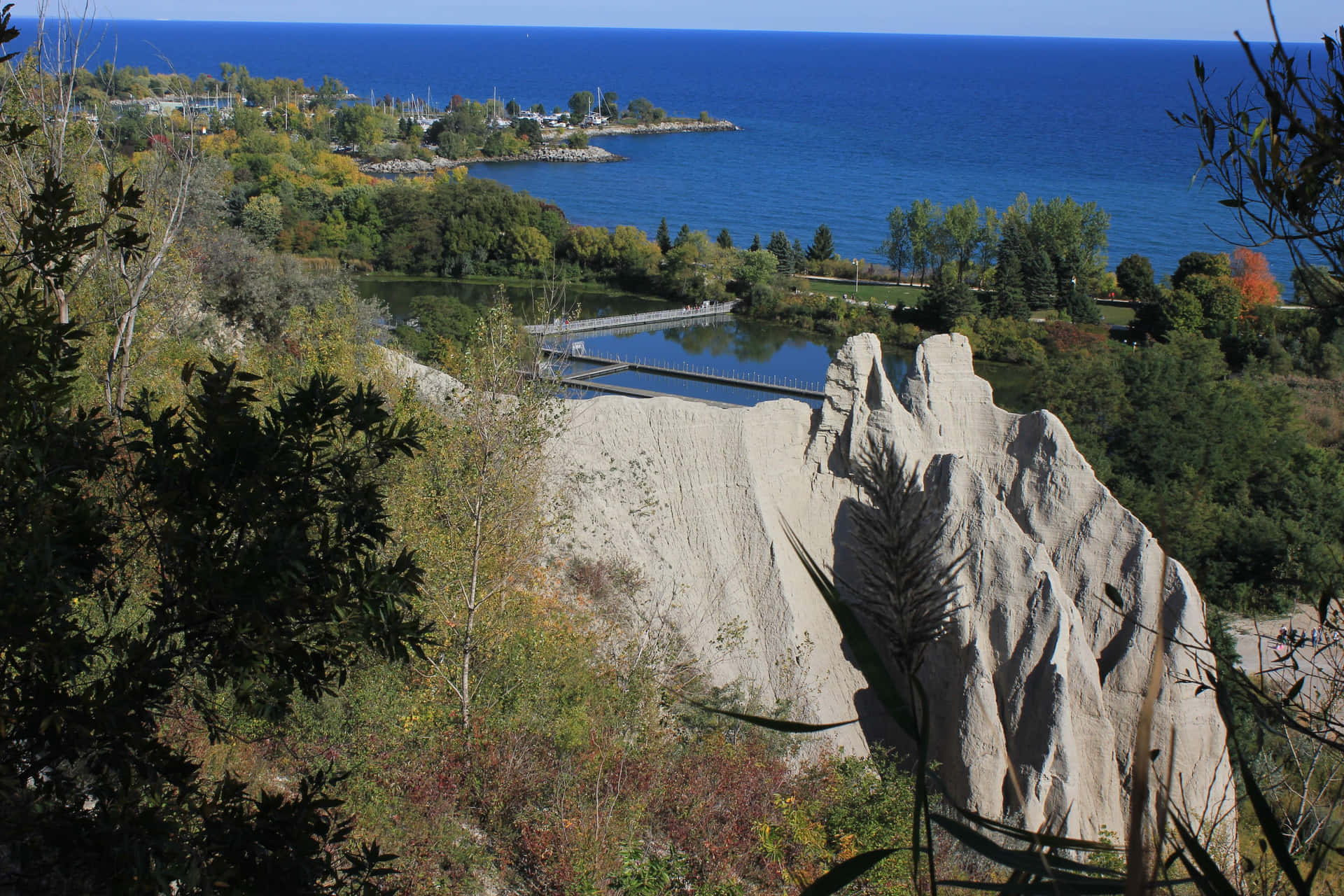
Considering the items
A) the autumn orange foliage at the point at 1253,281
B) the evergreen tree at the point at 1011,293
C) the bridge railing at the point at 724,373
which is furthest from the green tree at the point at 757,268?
the autumn orange foliage at the point at 1253,281

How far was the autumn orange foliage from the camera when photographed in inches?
1929

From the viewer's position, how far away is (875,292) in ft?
208

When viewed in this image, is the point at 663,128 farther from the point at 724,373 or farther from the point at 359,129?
the point at 724,373

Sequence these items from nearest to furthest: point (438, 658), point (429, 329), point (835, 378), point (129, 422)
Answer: point (129, 422), point (438, 658), point (835, 378), point (429, 329)

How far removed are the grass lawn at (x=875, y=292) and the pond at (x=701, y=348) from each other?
640 centimetres

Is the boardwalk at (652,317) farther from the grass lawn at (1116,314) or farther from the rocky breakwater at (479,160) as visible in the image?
the rocky breakwater at (479,160)

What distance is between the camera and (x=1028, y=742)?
14.5 meters

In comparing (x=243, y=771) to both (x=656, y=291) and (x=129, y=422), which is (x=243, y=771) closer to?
(x=129, y=422)

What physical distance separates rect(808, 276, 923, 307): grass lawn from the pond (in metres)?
6.40

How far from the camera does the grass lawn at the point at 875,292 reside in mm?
59906

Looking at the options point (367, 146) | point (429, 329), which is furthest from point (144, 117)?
point (429, 329)

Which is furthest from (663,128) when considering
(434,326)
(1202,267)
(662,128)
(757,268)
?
(434,326)

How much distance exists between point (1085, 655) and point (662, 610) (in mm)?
6751

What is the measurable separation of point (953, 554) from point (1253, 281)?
152 ft
